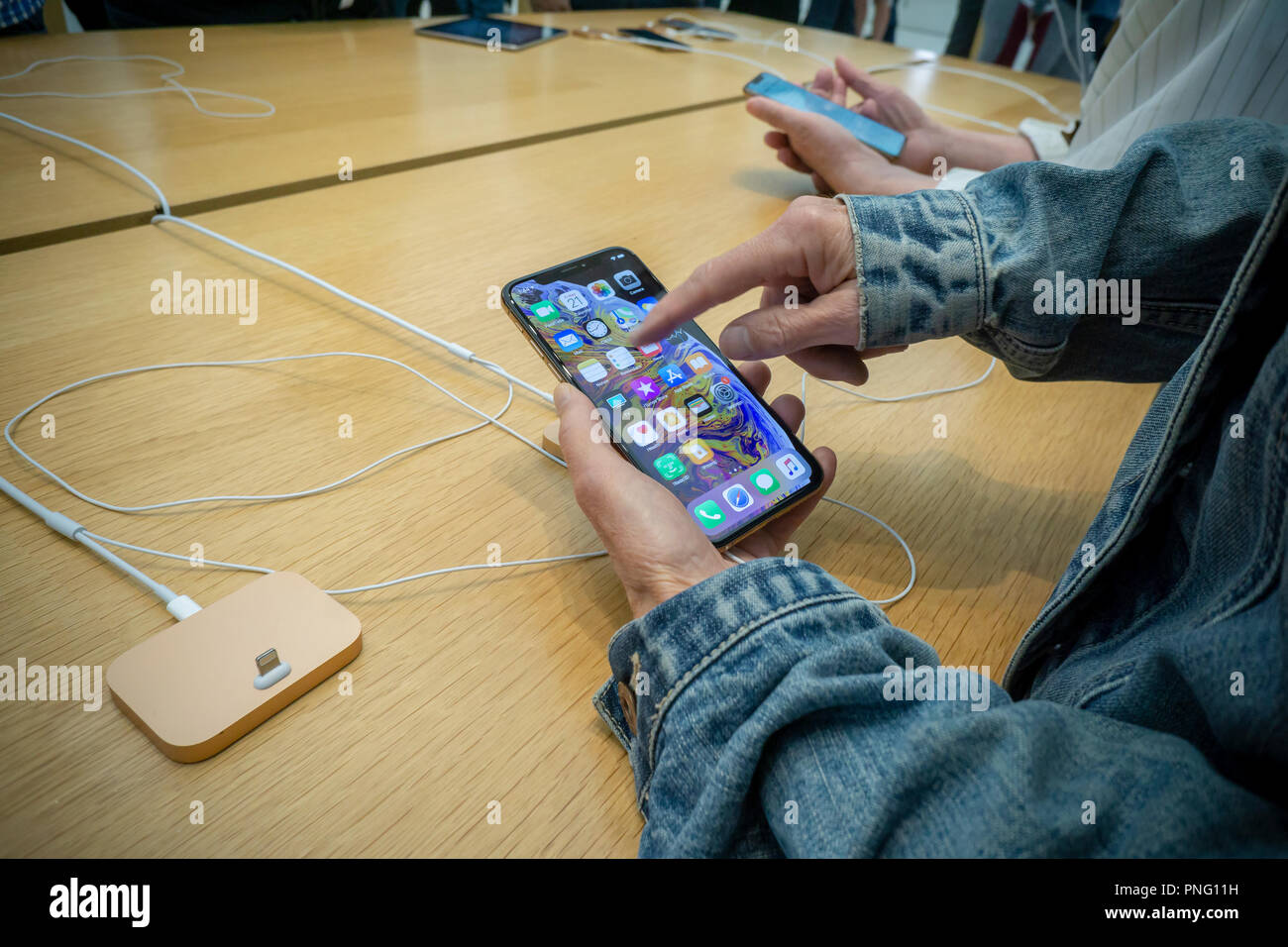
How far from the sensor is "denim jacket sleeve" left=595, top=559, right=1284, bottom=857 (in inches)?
11.1

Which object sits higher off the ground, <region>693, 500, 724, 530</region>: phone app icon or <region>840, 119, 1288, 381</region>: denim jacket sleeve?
<region>840, 119, 1288, 381</region>: denim jacket sleeve

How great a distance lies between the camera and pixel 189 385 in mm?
564

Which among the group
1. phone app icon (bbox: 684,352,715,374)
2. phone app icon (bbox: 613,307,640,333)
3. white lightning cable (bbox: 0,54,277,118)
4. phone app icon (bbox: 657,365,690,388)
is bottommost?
phone app icon (bbox: 657,365,690,388)

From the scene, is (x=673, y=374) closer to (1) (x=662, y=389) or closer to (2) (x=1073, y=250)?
(1) (x=662, y=389)

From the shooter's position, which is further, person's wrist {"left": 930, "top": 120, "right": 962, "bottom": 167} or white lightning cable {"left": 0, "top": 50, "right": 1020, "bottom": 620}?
person's wrist {"left": 930, "top": 120, "right": 962, "bottom": 167}

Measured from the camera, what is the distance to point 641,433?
20.2 inches

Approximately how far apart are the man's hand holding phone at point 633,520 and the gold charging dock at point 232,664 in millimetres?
150

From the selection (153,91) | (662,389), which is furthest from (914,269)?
(153,91)

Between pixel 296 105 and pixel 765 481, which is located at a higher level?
pixel 296 105

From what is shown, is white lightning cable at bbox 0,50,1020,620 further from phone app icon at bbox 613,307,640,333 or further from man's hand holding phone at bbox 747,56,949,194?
man's hand holding phone at bbox 747,56,949,194

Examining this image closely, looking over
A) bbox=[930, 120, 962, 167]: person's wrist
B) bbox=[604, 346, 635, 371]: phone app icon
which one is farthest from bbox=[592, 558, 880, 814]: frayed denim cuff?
bbox=[930, 120, 962, 167]: person's wrist

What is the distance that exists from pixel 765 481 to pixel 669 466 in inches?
2.6

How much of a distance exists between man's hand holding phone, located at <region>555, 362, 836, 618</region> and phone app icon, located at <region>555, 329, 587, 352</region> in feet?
0.20
